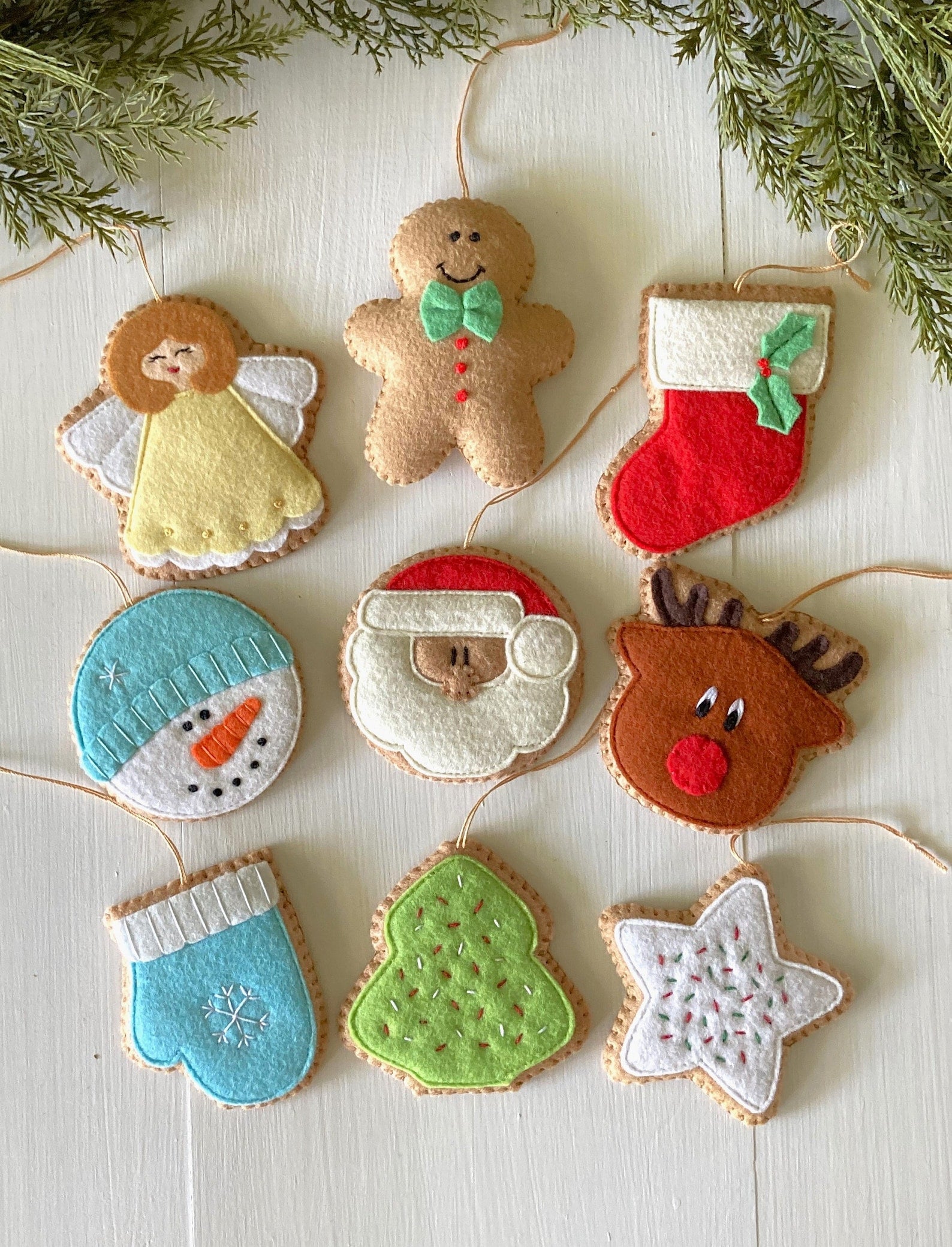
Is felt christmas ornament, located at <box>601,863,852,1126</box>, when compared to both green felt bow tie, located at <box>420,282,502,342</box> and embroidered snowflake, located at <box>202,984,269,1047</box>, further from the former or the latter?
green felt bow tie, located at <box>420,282,502,342</box>

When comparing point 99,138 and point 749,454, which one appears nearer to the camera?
point 99,138

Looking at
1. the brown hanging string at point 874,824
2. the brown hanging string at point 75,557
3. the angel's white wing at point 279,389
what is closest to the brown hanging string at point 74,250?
the angel's white wing at point 279,389

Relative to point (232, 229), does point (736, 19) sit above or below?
above

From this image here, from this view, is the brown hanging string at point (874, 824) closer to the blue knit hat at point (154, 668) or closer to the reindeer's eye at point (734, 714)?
the reindeer's eye at point (734, 714)

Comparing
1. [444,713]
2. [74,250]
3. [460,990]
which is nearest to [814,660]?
[444,713]

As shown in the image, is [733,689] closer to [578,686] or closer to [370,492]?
[578,686]

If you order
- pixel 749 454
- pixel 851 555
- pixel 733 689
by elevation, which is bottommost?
pixel 733 689

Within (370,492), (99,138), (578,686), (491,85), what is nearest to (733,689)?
(578,686)
